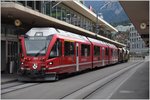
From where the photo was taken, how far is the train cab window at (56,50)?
2253 centimetres

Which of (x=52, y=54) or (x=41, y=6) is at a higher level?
(x=41, y=6)

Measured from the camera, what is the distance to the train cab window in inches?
887

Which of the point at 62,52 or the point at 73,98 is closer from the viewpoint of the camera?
the point at 73,98

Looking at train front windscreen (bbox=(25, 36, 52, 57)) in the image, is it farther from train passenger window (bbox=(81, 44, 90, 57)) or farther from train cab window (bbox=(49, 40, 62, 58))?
train passenger window (bbox=(81, 44, 90, 57))

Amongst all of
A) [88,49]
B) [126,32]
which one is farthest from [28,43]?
[126,32]

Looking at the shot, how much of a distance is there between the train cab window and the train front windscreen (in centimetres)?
43

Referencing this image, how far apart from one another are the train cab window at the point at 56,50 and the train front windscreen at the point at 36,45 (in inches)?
16.9

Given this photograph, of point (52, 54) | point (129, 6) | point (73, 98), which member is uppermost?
point (129, 6)

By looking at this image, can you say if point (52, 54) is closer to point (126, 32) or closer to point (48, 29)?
point (48, 29)

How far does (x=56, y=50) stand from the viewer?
22797mm

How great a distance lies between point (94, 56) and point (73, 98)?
806 inches

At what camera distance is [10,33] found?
1170 inches

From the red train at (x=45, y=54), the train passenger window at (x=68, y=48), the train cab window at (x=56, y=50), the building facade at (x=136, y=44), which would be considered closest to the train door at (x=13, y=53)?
the train passenger window at (x=68, y=48)

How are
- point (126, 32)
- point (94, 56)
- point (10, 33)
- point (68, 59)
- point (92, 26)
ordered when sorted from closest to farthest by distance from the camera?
point (68, 59) < point (10, 33) < point (94, 56) < point (92, 26) < point (126, 32)
